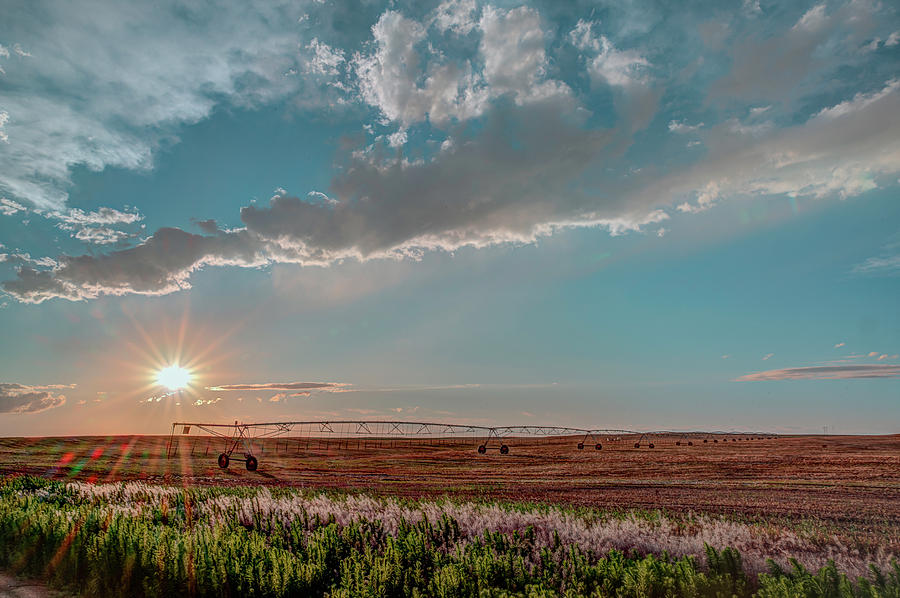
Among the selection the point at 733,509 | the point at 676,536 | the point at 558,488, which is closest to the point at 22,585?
the point at 676,536

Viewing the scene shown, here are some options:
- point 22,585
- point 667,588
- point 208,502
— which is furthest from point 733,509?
point 22,585

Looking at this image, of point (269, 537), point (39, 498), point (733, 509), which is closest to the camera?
point (269, 537)

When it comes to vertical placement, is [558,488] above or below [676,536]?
below

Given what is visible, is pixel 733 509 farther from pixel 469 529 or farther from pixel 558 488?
pixel 469 529

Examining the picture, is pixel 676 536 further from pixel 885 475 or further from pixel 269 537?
pixel 885 475

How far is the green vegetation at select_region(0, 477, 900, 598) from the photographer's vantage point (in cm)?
754

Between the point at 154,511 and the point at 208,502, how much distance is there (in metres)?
1.89

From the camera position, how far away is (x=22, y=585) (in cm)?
1000

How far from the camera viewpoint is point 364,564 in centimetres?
891

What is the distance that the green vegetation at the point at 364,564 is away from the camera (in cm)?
754

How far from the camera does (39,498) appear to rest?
1956 centimetres

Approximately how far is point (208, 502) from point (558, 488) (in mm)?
22393

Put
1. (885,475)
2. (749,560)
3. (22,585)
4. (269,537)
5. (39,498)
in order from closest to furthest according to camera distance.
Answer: (749,560), (22,585), (269,537), (39,498), (885,475)

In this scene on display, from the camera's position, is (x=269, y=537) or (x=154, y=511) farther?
(x=154, y=511)
